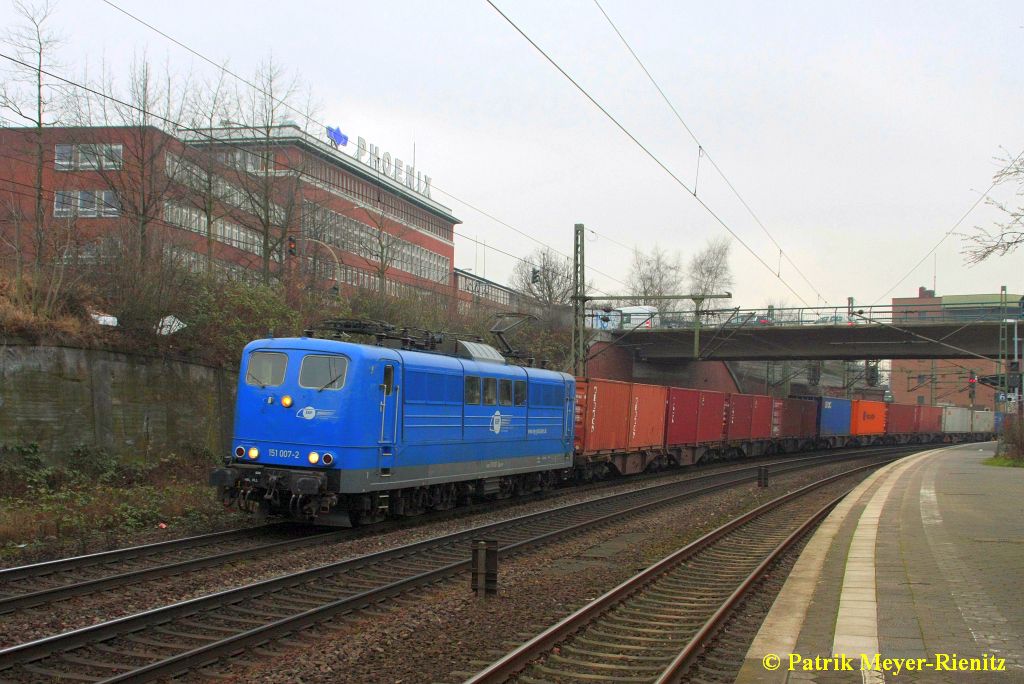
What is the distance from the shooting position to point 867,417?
55.1 meters

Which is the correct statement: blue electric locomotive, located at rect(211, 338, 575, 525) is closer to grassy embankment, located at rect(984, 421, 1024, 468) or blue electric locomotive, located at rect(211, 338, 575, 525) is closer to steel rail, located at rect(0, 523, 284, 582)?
steel rail, located at rect(0, 523, 284, 582)

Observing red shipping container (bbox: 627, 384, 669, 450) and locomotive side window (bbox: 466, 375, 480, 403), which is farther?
red shipping container (bbox: 627, 384, 669, 450)

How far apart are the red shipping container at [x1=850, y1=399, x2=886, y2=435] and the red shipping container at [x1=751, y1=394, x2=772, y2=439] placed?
535 inches

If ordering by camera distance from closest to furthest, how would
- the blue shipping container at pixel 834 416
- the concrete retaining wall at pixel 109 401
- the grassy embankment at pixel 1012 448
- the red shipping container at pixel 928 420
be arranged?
1. the concrete retaining wall at pixel 109 401
2. the grassy embankment at pixel 1012 448
3. the blue shipping container at pixel 834 416
4. the red shipping container at pixel 928 420

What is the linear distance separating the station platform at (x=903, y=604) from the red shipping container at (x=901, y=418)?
45.7 m

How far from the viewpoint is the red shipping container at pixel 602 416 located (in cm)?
2372

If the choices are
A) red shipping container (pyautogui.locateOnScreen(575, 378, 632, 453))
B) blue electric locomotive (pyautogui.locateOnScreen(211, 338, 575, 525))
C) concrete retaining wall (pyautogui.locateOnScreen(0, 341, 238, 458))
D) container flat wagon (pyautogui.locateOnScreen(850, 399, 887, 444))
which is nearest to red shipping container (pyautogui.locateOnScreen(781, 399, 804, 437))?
container flat wagon (pyautogui.locateOnScreen(850, 399, 887, 444))

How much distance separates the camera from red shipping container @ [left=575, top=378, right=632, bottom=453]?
23719 millimetres

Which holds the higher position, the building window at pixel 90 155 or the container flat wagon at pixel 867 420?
the building window at pixel 90 155

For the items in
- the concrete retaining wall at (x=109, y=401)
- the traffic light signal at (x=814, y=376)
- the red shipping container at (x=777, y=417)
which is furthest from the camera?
the traffic light signal at (x=814, y=376)

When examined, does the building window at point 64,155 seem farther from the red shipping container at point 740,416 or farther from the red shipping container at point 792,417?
the red shipping container at point 792,417

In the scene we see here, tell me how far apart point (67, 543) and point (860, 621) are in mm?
9934

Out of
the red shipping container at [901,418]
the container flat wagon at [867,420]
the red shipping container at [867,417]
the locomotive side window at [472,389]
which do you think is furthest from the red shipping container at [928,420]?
the locomotive side window at [472,389]

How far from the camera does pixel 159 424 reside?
1853 cm
